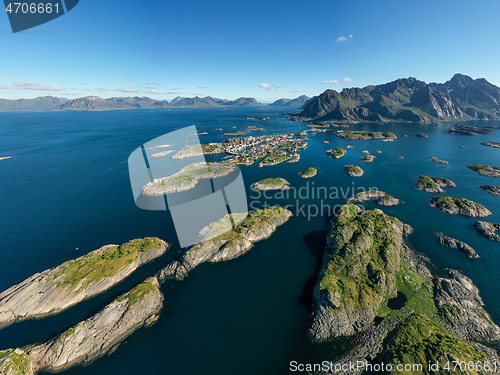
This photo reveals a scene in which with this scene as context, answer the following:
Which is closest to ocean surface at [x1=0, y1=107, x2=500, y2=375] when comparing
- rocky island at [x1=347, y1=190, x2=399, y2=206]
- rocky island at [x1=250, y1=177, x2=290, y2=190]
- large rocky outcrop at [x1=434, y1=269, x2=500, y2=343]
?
large rocky outcrop at [x1=434, y1=269, x2=500, y2=343]

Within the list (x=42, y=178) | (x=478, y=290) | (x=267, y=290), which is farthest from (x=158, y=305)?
(x=42, y=178)

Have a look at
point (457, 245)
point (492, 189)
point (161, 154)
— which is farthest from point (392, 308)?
point (161, 154)

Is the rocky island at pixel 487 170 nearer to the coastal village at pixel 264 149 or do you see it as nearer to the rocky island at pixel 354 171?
the rocky island at pixel 354 171

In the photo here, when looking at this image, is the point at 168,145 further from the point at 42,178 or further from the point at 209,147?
the point at 42,178

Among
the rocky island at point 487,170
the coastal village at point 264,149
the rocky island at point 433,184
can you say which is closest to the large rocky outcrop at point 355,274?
the rocky island at point 433,184

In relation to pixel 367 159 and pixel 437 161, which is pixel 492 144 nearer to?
pixel 437 161

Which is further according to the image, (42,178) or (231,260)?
(42,178)

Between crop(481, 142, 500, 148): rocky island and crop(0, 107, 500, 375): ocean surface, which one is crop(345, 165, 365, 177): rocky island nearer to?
crop(0, 107, 500, 375): ocean surface
